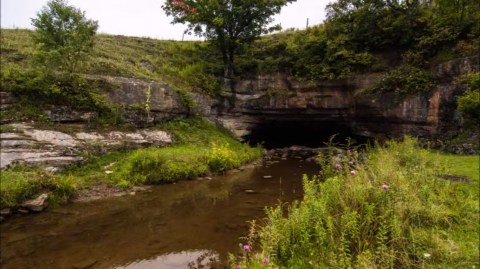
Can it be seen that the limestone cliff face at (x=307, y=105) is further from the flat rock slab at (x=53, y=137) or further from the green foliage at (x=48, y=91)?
the flat rock slab at (x=53, y=137)

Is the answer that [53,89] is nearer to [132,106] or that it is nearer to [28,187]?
[132,106]

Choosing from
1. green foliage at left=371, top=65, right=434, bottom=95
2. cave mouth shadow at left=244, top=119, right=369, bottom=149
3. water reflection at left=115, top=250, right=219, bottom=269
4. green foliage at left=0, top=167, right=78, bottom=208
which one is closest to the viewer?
water reflection at left=115, top=250, right=219, bottom=269

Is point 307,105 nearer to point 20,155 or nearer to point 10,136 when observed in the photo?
point 20,155

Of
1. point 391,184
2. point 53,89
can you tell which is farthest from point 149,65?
point 391,184

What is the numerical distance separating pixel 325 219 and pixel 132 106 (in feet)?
45.1

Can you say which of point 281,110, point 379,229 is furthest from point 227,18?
point 379,229

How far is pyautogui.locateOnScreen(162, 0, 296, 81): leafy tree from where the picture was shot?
20.2 metres

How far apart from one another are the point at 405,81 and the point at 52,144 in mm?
16492

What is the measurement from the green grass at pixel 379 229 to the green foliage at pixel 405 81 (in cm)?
1094

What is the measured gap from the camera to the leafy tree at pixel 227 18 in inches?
796

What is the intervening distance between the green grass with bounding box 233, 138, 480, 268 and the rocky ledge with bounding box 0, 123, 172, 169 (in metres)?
9.35

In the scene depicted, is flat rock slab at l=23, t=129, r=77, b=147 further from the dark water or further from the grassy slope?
the grassy slope

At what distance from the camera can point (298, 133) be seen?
25.1 metres

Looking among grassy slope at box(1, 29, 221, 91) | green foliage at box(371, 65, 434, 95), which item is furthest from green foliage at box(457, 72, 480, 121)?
grassy slope at box(1, 29, 221, 91)
